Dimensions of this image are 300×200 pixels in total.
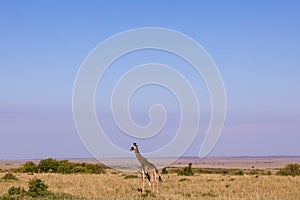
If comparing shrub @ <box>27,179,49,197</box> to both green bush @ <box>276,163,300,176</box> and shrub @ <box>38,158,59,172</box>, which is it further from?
green bush @ <box>276,163,300,176</box>

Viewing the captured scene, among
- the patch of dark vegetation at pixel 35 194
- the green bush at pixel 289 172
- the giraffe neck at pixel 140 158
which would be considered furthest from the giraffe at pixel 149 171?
the green bush at pixel 289 172

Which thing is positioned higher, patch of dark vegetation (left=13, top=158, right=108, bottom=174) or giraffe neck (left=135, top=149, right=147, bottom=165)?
patch of dark vegetation (left=13, top=158, right=108, bottom=174)

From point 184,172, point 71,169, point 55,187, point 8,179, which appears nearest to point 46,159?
point 71,169

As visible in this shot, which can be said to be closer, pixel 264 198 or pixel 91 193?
pixel 264 198

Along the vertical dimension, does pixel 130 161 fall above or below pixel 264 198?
above

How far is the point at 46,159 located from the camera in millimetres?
59562

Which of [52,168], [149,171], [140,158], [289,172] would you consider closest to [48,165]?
[52,168]

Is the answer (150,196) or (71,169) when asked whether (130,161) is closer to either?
Answer: (150,196)

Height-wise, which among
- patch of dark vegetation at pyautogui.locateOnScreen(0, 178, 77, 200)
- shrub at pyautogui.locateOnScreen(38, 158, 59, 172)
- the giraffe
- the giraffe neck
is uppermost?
shrub at pyautogui.locateOnScreen(38, 158, 59, 172)

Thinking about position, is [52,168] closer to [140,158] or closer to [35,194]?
[140,158]

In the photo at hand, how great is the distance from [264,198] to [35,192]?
893 cm

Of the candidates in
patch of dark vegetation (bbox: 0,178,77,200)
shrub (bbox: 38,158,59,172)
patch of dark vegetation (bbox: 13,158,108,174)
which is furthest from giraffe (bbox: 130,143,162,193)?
shrub (bbox: 38,158,59,172)

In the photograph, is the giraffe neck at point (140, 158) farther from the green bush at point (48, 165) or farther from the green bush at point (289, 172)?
the green bush at point (48, 165)

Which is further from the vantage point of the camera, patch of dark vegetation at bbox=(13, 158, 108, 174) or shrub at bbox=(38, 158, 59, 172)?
shrub at bbox=(38, 158, 59, 172)
